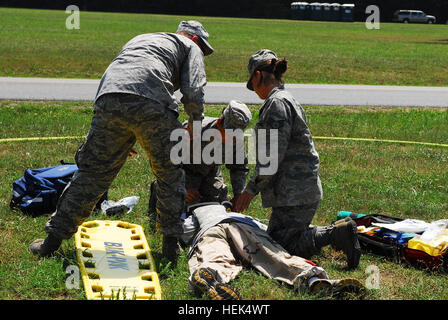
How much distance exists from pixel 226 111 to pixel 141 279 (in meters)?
1.83

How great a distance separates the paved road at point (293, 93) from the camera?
13426 mm

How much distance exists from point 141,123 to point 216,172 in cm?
188

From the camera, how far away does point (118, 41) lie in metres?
26.3

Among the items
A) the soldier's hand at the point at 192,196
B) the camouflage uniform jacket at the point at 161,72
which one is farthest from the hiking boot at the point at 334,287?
the soldier's hand at the point at 192,196

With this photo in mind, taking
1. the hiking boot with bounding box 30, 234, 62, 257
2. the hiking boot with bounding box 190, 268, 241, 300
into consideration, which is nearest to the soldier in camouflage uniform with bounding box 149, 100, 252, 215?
the hiking boot with bounding box 30, 234, 62, 257

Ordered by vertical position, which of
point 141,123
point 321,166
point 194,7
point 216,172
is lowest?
point 194,7

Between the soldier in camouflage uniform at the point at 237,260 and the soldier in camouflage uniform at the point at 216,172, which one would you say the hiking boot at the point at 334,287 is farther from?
the soldier in camouflage uniform at the point at 216,172

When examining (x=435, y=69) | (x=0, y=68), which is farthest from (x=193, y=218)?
(x=435, y=69)

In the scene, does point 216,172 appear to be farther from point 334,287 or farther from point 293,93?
point 293,93

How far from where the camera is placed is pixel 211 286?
411 cm

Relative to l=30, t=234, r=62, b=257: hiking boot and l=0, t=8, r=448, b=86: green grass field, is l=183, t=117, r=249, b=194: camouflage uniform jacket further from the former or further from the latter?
l=0, t=8, r=448, b=86: green grass field

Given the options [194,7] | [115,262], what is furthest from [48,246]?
[194,7]

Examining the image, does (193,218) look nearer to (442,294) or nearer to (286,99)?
(286,99)

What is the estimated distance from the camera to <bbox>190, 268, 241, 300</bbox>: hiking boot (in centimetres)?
398
